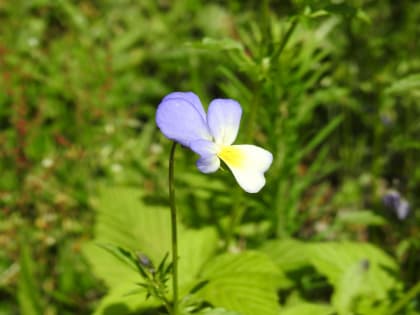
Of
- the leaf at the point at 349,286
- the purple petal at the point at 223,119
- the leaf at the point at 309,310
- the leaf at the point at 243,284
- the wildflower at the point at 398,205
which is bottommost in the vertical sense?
the leaf at the point at 309,310

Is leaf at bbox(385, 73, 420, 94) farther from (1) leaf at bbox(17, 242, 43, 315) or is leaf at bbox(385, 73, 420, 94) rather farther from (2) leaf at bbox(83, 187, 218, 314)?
(1) leaf at bbox(17, 242, 43, 315)

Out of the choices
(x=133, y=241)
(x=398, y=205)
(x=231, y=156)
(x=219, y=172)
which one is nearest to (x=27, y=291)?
(x=133, y=241)

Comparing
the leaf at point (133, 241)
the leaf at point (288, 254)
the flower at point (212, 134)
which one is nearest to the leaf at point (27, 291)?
the leaf at point (133, 241)

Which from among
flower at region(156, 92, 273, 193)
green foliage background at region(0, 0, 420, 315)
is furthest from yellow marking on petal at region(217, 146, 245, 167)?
green foliage background at region(0, 0, 420, 315)

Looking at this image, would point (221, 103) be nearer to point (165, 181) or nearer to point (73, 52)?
point (165, 181)

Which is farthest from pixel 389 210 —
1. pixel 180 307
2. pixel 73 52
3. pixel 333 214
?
pixel 73 52

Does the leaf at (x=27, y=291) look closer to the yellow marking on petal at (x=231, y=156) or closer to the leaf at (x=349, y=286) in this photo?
the leaf at (x=349, y=286)
